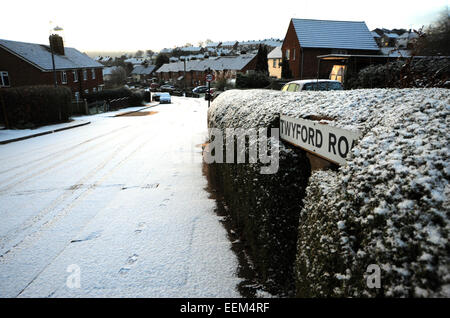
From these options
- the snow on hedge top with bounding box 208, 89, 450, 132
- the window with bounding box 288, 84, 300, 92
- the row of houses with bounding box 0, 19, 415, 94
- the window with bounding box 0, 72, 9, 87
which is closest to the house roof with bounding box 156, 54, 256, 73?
the row of houses with bounding box 0, 19, 415, 94

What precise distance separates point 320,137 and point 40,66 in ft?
122

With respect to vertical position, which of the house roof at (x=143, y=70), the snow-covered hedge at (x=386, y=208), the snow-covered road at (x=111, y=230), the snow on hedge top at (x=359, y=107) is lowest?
the snow-covered road at (x=111, y=230)

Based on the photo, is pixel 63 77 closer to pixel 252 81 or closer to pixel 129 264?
pixel 252 81

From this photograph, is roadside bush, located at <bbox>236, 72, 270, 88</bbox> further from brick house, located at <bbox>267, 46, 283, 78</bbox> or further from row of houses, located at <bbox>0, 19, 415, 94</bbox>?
brick house, located at <bbox>267, 46, 283, 78</bbox>

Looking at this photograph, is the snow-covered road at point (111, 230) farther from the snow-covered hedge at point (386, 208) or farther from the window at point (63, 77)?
the window at point (63, 77)

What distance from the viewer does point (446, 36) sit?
2792 cm

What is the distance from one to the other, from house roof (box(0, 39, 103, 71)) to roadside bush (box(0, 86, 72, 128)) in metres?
15.8

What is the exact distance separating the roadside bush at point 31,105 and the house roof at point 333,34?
28.2 metres

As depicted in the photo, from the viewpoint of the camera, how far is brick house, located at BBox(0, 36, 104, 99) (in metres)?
31.0

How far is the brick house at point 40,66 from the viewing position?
31031 millimetres

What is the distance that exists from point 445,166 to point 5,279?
4830mm

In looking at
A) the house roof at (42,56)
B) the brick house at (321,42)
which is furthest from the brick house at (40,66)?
the brick house at (321,42)
